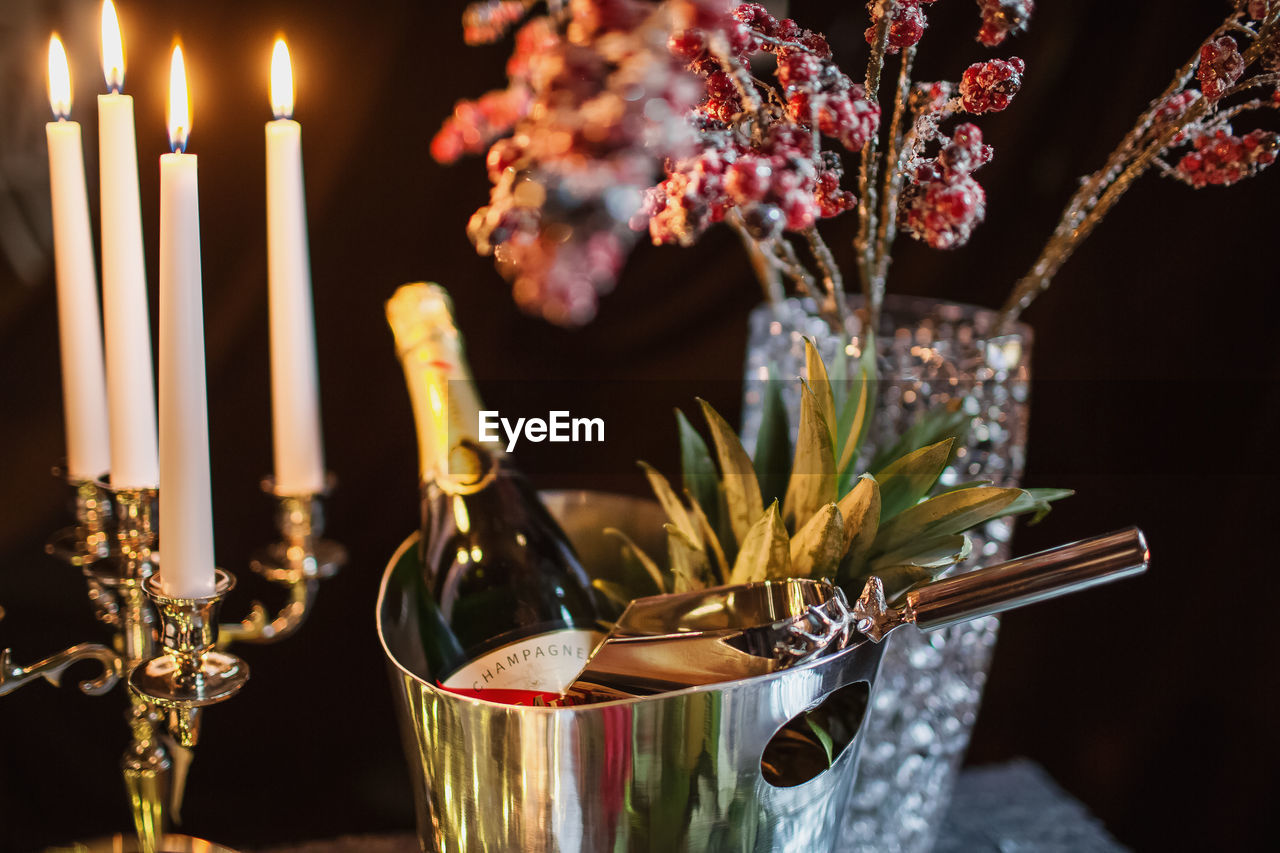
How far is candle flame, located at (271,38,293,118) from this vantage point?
475 mm

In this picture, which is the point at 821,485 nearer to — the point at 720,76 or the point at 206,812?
the point at 720,76

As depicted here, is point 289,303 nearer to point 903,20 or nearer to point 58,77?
point 58,77

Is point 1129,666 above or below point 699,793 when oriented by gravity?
below

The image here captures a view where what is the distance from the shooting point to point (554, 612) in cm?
61

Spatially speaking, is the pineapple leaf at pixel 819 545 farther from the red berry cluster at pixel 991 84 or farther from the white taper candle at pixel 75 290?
the white taper candle at pixel 75 290

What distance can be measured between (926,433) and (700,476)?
12cm

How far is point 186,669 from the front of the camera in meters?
0.42

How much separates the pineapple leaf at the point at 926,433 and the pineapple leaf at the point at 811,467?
59 millimetres

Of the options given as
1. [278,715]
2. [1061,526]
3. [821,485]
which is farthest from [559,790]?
[1061,526]

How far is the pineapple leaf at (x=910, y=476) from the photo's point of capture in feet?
1.49

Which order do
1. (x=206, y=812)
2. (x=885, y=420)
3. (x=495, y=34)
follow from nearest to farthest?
1. (x=495, y=34)
2. (x=885, y=420)
3. (x=206, y=812)

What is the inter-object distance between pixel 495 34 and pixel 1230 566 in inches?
29.3

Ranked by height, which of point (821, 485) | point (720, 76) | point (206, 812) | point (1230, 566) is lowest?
point (206, 812)

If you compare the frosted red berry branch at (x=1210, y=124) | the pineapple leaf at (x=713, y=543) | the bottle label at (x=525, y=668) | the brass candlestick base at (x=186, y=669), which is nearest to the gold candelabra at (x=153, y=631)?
the brass candlestick base at (x=186, y=669)
